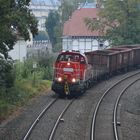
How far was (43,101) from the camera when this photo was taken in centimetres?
2653

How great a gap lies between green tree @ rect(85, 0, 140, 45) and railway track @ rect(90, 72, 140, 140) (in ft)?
72.1

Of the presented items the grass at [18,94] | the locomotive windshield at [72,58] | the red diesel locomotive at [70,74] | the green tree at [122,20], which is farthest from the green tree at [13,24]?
the green tree at [122,20]

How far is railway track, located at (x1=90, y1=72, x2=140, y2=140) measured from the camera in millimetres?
19416

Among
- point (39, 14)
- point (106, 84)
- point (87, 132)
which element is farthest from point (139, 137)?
point (39, 14)

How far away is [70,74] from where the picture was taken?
27.3m

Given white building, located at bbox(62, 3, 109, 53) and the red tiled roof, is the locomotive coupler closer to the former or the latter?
white building, located at bbox(62, 3, 109, 53)

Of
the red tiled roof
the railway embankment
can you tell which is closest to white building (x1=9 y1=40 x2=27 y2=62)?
the railway embankment

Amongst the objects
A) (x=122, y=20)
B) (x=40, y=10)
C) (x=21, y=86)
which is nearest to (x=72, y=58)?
(x=21, y=86)

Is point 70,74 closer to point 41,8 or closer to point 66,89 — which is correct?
point 66,89

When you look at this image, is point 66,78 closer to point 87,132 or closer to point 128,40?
point 87,132

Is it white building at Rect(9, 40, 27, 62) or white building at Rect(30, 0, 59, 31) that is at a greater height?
white building at Rect(30, 0, 59, 31)

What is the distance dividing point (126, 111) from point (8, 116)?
6.26m

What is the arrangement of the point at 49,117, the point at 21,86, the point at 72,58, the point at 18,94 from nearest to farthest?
1. the point at 49,117
2. the point at 18,94
3. the point at 72,58
4. the point at 21,86

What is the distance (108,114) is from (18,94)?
18.8ft
